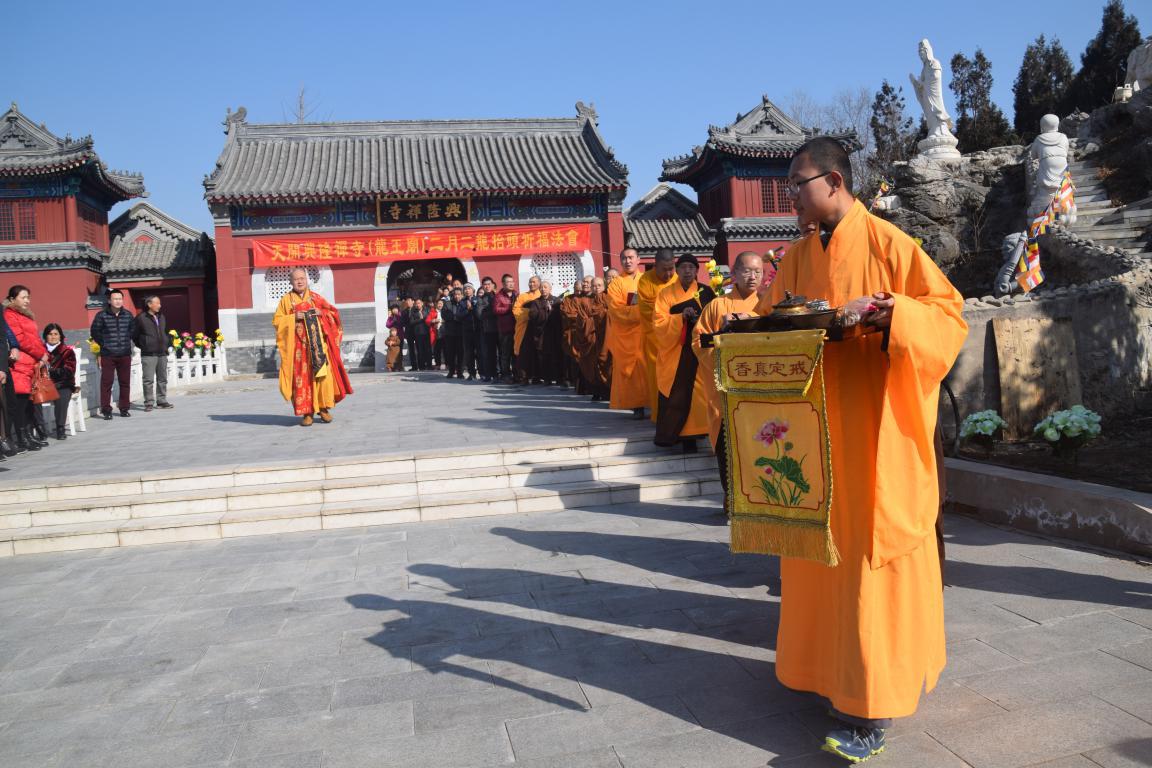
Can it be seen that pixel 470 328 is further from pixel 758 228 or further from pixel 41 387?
pixel 758 228

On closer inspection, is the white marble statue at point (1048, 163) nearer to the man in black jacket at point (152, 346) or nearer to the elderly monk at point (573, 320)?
the elderly monk at point (573, 320)

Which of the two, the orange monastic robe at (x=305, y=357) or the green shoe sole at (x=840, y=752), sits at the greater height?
the orange monastic robe at (x=305, y=357)

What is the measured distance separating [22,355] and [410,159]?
1830 centimetres

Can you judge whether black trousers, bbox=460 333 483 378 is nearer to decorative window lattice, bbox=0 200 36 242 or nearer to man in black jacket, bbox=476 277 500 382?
man in black jacket, bbox=476 277 500 382

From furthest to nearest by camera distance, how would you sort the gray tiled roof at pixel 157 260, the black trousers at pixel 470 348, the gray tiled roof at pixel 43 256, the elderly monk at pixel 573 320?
1. the gray tiled roof at pixel 157 260
2. the gray tiled roof at pixel 43 256
3. the black trousers at pixel 470 348
4. the elderly monk at pixel 573 320

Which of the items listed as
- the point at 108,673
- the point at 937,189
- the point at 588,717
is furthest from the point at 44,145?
the point at 588,717

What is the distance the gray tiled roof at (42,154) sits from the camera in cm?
2328

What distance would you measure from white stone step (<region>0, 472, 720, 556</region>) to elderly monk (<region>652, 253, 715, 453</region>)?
45cm

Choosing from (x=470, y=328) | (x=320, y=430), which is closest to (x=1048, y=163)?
(x=470, y=328)

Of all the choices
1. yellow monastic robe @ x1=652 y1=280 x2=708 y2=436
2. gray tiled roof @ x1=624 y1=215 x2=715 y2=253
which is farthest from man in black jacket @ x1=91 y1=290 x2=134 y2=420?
gray tiled roof @ x1=624 y1=215 x2=715 y2=253

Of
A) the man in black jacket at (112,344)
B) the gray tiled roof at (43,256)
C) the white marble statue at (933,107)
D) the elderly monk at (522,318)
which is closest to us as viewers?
the man in black jacket at (112,344)

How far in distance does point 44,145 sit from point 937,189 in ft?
82.3

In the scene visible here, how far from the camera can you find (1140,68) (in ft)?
67.0

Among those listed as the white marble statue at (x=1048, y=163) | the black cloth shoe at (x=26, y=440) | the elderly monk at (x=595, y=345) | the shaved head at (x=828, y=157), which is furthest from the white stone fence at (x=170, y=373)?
the white marble statue at (x=1048, y=163)
